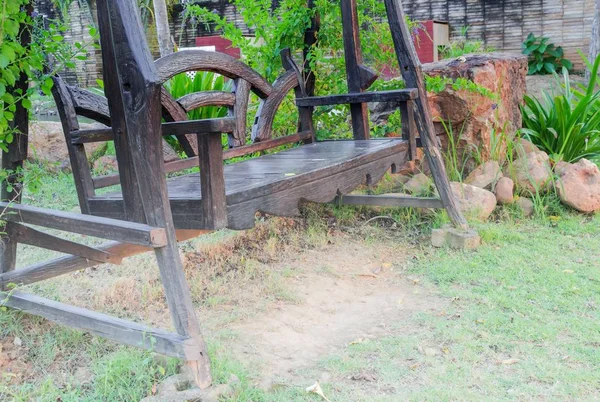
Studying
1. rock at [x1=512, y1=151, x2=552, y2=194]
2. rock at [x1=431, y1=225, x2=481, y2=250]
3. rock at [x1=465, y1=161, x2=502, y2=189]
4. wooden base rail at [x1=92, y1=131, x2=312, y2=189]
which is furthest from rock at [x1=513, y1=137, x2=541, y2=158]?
wooden base rail at [x1=92, y1=131, x2=312, y2=189]

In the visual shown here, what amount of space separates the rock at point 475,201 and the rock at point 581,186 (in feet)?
1.76

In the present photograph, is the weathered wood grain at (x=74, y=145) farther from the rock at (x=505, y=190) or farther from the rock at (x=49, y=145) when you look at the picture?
the rock at (x=49, y=145)

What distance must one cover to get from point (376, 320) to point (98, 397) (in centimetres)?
137

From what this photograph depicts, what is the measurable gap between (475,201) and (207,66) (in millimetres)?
2226

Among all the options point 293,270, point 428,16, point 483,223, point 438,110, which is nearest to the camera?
point 293,270

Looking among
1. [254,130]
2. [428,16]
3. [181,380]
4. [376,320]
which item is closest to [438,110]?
[254,130]

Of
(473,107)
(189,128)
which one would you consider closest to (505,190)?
(473,107)

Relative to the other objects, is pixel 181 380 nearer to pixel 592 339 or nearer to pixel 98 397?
pixel 98 397

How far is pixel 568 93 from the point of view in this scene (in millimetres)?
5473

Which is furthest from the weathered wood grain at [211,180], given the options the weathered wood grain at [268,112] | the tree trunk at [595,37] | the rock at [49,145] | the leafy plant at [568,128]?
the tree trunk at [595,37]

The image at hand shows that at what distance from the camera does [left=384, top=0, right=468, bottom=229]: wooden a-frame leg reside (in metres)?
4.27

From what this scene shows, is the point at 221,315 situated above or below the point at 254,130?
below

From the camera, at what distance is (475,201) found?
15.4 ft

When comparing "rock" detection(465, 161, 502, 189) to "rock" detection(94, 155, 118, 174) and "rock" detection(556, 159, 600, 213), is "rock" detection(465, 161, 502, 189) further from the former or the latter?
"rock" detection(94, 155, 118, 174)
